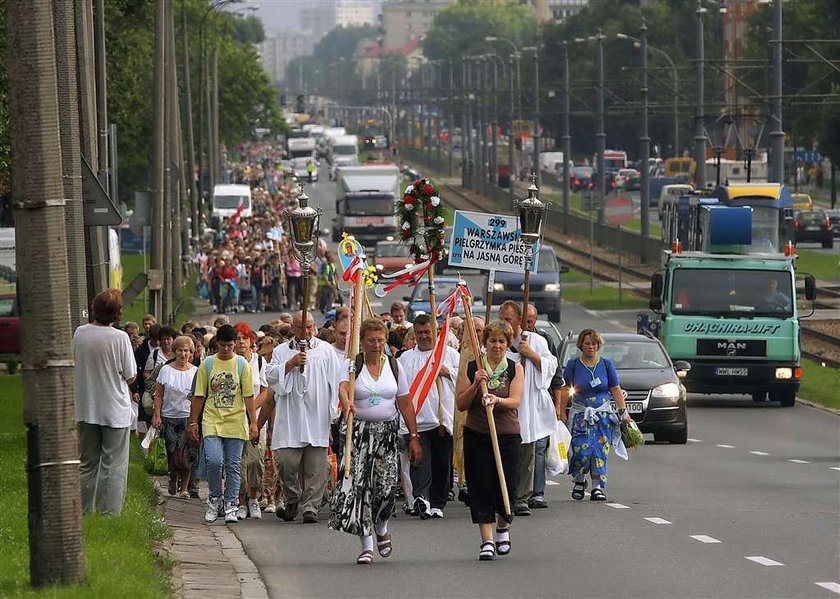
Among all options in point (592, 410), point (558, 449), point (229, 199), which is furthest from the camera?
point (229, 199)

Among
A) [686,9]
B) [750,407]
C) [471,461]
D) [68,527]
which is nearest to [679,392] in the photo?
[750,407]

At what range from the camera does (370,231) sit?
7706 cm

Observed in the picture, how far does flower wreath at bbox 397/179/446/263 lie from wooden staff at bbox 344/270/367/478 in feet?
1.66

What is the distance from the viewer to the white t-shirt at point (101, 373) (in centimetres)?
1376

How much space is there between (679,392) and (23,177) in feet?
50.4

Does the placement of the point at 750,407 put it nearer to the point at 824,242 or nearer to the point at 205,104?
the point at 824,242

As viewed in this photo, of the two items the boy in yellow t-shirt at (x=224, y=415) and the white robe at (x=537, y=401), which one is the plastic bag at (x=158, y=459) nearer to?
the boy in yellow t-shirt at (x=224, y=415)

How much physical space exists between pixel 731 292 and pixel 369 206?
1845 inches

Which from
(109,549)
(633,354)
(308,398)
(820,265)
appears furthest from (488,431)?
(820,265)

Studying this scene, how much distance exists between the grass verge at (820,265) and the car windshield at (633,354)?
3426 centimetres

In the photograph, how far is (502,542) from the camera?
13.8 m

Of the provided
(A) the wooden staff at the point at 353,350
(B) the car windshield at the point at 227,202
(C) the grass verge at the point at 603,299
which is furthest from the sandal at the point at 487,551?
(B) the car windshield at the point at 227,202

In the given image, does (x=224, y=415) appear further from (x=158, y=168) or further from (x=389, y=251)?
(x=389, y=251)

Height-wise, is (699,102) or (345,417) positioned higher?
(699,102)
